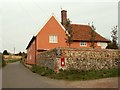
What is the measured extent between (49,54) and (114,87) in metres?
10.9

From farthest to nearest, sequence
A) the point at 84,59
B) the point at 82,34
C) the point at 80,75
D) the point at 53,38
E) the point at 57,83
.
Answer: the point at 82,34 → the point at 53,38 → the point at 84,59 → the point at 80,75 → the point at 57,83

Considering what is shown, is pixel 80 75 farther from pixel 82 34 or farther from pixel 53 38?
pixel 82 34

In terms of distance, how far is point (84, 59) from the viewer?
20156mm

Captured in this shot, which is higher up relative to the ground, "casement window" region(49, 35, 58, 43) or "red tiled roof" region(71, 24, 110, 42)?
→ "red tiled roof" region(71, 24, 110, 42)

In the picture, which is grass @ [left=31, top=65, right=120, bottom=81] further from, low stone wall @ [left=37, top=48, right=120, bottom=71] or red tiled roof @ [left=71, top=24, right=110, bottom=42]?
red tiled roof @ [left=71, top=24, right=110, bottom=42]

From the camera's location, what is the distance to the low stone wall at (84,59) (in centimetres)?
1969

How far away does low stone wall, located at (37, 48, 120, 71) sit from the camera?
1969 cm

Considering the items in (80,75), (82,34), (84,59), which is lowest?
(80,75)

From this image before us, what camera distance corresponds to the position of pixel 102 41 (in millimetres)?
41875

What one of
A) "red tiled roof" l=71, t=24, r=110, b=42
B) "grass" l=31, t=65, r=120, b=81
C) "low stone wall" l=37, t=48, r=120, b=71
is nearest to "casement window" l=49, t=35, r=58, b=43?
"red tiled roof" l=71, t=24, r=110, b=42

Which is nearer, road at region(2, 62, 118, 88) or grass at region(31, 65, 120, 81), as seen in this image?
road at region(2, 62, 118, 88)

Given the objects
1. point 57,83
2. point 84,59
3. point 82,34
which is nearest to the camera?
point 57,83

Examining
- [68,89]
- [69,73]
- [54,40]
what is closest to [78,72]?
[69,73]

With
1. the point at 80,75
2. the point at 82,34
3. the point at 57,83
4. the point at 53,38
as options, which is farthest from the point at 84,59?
the point at 82,34
